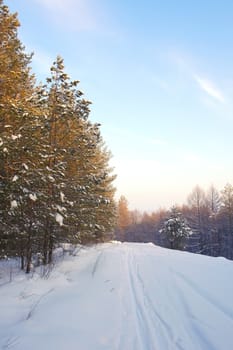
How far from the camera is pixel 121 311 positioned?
19.4ft

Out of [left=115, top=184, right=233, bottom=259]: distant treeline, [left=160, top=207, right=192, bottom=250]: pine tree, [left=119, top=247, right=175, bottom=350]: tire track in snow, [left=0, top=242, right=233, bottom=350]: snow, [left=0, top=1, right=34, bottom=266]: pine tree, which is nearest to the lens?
[left=119, top=247, right=175, bottom=350]: tire track in snow

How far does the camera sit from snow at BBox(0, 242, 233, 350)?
4402mm

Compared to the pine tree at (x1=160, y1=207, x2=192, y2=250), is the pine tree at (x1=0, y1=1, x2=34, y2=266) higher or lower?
the pine tree at (x1=0, y1=1, x2=34, y2=266)

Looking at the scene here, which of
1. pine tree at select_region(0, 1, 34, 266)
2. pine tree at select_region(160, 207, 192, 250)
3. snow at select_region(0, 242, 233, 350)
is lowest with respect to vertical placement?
snow at select_region(0, 242, 233, 350)

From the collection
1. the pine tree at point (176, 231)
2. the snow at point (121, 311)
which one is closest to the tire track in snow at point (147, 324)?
the snow at point (121, 311)

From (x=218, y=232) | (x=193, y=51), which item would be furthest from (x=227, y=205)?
(x=193, y=51)

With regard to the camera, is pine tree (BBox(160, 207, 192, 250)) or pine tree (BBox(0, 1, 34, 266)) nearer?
pine tree (BBox(0, 1, 34, 266))

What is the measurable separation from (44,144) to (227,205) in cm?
4267

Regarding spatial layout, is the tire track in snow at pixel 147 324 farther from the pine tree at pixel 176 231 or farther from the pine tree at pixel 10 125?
the pine tree at pixel 176 231

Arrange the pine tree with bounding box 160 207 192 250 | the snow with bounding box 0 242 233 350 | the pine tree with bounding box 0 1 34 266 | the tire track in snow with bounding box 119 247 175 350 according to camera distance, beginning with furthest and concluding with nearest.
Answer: the pine tree with bounding box 160 207 192 250 → the pine tree with bounding box 0 1 34 266 → the snow with bounding box 0 242 233 350 → the tire track in snow with bounding box 119 247 175 350

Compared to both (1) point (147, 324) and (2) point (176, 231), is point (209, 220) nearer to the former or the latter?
(2) point (176, 231)

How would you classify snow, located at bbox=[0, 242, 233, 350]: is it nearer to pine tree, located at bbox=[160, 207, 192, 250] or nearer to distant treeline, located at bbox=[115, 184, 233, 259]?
pine tree, located at bbox=[160, 207, 192, 250]

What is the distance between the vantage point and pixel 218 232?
50.0 meters

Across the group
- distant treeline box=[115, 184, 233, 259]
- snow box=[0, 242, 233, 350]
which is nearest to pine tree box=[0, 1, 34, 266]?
snow box=[0, 242, 233, 350]
